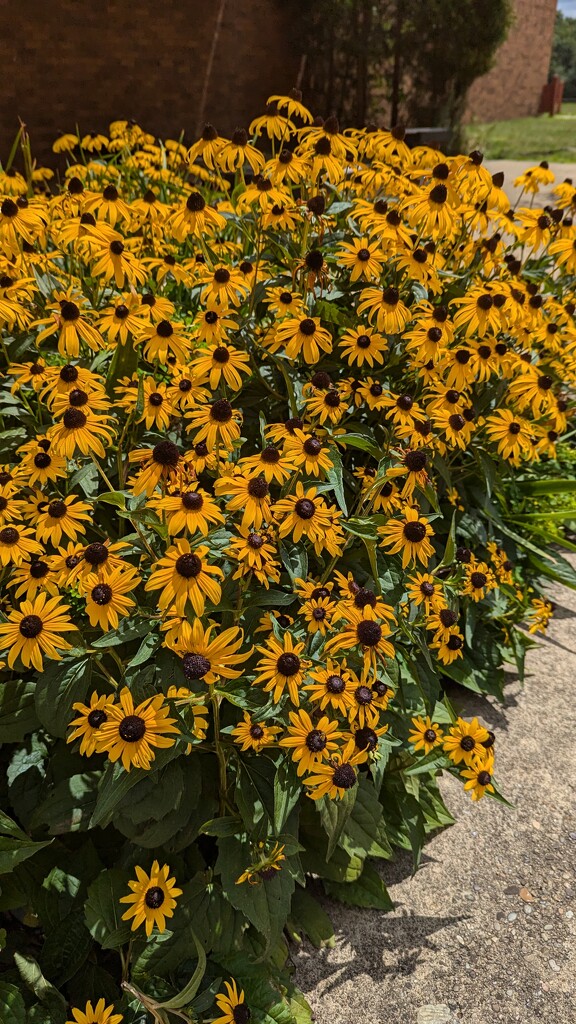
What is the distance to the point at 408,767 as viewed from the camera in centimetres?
221

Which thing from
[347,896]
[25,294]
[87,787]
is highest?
[25,294]

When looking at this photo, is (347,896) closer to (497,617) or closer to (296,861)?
(296,861)

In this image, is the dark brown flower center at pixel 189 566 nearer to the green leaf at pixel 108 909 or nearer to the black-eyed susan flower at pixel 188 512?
the black-eyed susan flower at pixel 188 512

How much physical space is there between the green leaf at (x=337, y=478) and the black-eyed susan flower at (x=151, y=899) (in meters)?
0.95

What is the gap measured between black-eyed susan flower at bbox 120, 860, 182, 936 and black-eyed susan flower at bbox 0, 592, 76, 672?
53 cm

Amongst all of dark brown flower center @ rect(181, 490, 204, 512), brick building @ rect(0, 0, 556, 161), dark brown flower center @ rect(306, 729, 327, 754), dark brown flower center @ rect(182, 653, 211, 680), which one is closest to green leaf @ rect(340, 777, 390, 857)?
dark brown flower center @ rect(306, 729, 327, 754)

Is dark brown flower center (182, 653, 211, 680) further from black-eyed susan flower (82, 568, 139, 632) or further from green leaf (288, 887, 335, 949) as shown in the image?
green leaf (288, 887, 335, 949)

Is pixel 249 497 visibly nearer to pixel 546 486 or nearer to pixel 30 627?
pixel 30 627

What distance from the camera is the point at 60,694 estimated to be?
1.66m

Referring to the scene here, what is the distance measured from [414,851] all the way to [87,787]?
973 millimetres

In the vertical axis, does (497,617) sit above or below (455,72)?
below

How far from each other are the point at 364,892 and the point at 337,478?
1248mm

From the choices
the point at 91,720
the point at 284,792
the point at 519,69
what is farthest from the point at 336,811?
the point at 519,69

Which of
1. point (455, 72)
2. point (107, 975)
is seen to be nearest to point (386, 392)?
point (107, 975)
